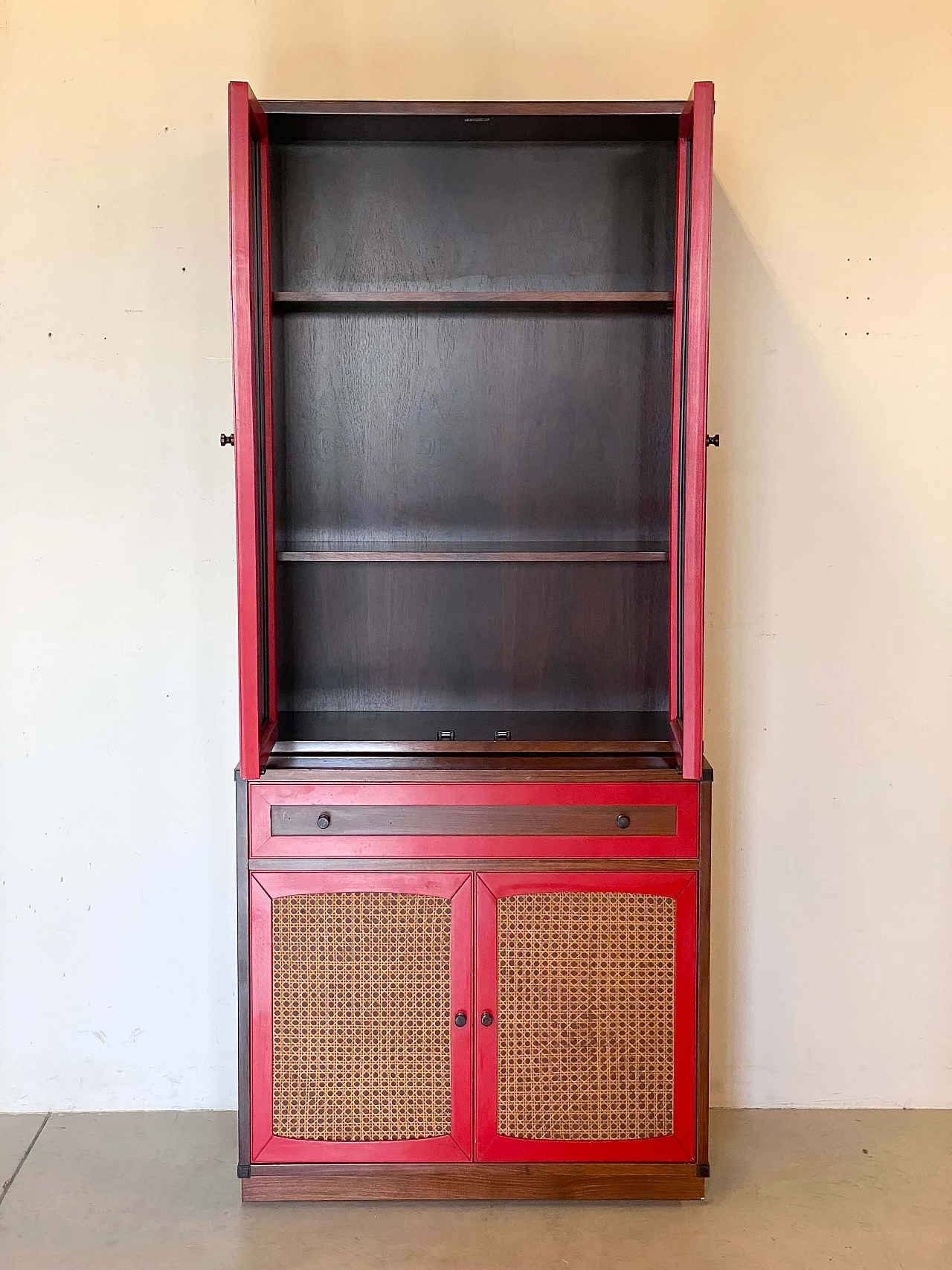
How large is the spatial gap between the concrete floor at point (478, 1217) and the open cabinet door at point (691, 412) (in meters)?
0.99

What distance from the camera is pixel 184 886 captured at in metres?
2.69

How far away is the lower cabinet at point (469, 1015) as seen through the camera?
7.47 feet

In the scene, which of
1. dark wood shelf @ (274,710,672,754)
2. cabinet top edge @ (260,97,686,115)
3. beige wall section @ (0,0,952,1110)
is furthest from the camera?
beige wall section @ (0,0,952,1110)

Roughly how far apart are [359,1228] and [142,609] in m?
1.53

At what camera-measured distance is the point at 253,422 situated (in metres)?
2.14

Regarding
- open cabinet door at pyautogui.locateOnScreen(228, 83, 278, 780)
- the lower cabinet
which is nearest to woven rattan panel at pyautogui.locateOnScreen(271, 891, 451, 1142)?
the lower cabinet

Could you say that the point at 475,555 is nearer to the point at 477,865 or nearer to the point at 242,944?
the point at 477,865

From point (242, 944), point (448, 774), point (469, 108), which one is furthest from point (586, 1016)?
point (469, 108)

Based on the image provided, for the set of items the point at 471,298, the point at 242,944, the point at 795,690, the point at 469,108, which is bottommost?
the point at 242,944

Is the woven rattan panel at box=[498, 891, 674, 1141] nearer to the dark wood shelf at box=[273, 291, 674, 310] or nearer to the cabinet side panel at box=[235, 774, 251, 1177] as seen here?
the cabinet side panel at box=[235, 774, 251, 1177]

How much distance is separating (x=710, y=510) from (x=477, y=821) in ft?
3.29

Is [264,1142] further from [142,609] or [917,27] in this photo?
[917,27]

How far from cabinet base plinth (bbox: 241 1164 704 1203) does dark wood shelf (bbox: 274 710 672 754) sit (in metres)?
0.93

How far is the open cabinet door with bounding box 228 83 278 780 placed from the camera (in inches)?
81.4
